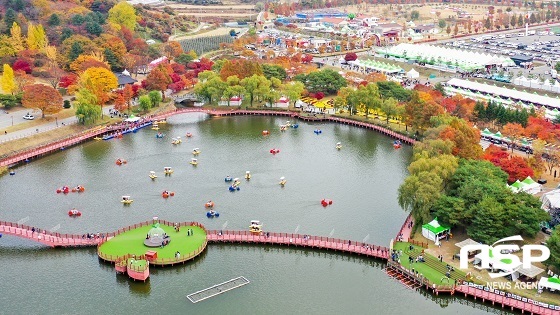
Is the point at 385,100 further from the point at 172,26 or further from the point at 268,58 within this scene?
the point at 172,26

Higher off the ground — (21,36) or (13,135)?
(21,36)

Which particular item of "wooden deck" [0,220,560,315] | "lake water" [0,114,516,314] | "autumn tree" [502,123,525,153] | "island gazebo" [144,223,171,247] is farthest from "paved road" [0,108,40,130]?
"autumn tree" [502,123,525,153]

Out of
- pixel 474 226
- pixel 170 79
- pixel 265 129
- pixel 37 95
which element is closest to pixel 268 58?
pixel 170 79

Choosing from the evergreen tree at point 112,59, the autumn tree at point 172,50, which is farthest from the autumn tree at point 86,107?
the autumn tree at point 172,50

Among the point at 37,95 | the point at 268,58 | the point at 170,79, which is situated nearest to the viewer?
the point at 37,95

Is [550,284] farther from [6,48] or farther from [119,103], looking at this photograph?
[6,48]
